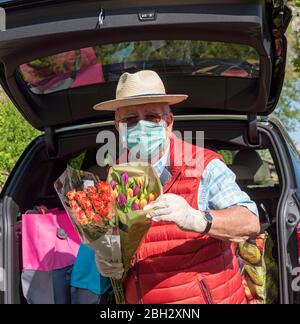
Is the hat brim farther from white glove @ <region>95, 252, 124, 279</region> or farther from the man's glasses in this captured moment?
white glove @ <region>95, 252, 124, 279</region>

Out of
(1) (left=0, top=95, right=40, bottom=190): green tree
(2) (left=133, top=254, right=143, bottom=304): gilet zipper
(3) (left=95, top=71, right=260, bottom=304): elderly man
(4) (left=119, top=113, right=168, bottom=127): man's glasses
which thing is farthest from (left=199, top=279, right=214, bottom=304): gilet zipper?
(1) (left=0, top=95, right=40, bottom=190): green tree

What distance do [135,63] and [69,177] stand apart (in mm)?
1142

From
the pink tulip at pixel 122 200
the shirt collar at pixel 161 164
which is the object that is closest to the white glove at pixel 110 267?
the pink tulip at pixel 122 200

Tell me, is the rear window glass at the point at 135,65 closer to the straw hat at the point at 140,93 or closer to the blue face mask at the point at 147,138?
the straw hat at the point at 140,93

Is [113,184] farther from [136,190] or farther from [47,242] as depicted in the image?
[47,242]

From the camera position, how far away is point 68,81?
3.50m

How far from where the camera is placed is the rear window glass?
3283 mm

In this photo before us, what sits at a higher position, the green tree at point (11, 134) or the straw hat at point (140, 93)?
the straw hat at point (140, 93)

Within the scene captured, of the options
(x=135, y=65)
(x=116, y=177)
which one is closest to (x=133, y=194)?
(x=116, y=177)

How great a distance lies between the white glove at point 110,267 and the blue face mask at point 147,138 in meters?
0.48

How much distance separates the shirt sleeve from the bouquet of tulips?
33cm

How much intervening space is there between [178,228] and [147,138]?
414mm

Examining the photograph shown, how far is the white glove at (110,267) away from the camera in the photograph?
2.56 m

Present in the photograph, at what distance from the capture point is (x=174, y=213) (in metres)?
2.25
